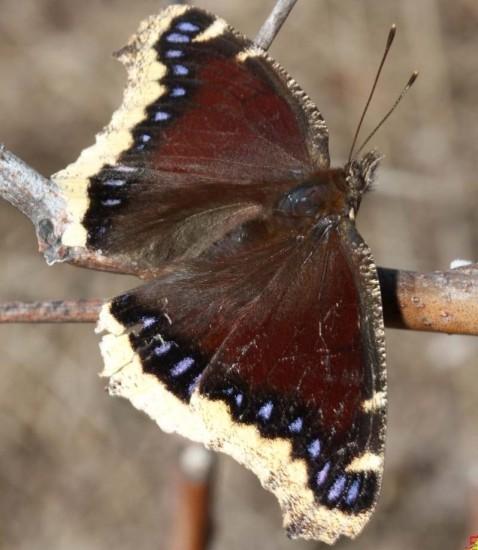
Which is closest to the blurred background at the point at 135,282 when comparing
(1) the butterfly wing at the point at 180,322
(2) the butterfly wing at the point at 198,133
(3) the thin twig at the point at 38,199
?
(2) the butterfly wing at the point at 198,133

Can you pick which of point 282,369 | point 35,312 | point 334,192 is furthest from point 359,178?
point 35,312

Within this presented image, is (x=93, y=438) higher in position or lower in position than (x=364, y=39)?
lower

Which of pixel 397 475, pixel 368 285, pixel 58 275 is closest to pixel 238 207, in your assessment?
pixel 368 285

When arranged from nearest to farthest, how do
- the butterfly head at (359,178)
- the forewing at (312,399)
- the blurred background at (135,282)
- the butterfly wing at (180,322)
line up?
the forewing at (312,399), the butterfly wing at (180,322), the butterfly head at (359,178), the blurred background at (135,282)

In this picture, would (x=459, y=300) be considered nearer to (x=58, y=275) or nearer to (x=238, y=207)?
(x=238, y=207)

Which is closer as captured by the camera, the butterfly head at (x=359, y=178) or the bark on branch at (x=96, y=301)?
the bark on branch at (x=96, y=301)

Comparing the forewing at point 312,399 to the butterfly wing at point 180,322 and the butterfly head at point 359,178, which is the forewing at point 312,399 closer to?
the butterfly wing at point 180,322
